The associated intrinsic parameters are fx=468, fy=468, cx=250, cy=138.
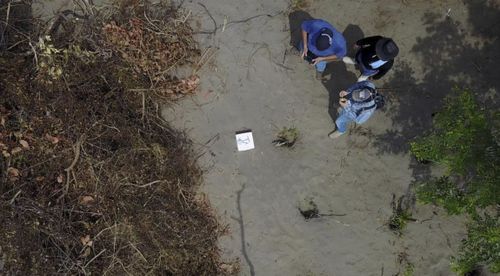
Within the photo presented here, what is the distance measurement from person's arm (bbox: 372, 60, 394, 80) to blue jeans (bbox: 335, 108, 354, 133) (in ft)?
1.96

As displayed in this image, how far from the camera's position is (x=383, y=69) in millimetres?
5332

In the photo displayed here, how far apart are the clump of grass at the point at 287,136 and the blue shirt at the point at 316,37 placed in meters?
1.04

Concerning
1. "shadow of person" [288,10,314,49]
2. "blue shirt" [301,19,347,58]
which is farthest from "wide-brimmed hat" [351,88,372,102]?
"shadow of person" [288,10,314,49]

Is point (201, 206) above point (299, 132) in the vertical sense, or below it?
below

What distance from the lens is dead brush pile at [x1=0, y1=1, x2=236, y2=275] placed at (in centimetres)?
551

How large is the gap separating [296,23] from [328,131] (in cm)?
142

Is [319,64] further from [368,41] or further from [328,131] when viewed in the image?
[328,131]

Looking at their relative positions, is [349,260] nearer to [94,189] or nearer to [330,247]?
[330,247]

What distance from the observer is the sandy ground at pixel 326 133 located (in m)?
5.84

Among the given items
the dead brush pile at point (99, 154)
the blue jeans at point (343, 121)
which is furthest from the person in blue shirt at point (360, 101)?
the dead brush pile at point (99, 154)

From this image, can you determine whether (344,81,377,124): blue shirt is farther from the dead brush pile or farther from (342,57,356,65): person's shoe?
the dead brush pile

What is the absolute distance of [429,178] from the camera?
585 centimetres

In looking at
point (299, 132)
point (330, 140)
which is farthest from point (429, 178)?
point (299, 132)

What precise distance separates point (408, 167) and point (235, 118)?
2.25 meters
